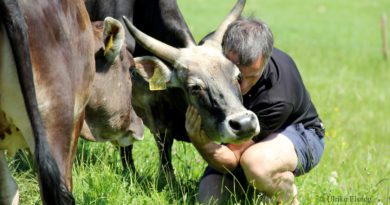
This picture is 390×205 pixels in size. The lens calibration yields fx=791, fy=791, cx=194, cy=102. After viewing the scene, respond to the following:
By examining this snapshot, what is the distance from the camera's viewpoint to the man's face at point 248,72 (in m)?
6.02

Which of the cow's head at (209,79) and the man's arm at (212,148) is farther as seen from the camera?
the man's arm at (212,148)

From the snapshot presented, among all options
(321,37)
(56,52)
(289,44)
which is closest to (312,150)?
(56,52)

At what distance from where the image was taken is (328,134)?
898cm

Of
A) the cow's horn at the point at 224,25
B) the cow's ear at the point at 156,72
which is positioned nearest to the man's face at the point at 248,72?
the cow's horn at the point at 224,25

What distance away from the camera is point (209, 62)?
6.27m

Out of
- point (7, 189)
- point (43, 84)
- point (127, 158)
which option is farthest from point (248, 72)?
point (43, 84)

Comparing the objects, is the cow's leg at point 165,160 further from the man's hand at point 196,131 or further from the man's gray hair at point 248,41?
the man's gray hair at point 248,41

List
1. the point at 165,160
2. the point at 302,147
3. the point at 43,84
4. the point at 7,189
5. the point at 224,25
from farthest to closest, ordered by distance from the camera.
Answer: the point at 165,160, the point at 224,25, the point at 302,147, the point at 7,189, the point at 43,84

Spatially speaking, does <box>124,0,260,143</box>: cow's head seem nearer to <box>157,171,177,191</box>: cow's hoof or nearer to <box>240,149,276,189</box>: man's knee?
<box>240,149,276,189</box>: man's knee

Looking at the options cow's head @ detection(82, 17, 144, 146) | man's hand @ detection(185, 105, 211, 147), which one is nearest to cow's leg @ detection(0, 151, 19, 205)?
cow's head @ detection(82, 17, 144, 146)

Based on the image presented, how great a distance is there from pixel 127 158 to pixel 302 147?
1685mm

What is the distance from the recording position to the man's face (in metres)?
6.02

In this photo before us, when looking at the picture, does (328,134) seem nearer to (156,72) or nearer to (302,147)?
(302,147)

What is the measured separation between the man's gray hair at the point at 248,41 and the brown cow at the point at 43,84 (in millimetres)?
1816
